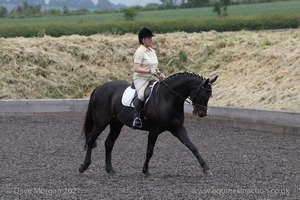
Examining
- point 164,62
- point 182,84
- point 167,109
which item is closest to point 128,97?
point 167,109

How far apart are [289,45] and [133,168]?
33.6 ft

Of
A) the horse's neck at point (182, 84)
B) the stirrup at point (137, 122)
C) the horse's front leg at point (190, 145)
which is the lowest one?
the horse's front leg at point (190, 145)

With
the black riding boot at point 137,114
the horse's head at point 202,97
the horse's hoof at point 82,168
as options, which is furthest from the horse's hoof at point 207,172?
the horse's hoof at point 82,168

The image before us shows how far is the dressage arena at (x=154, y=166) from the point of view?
31.2 feet

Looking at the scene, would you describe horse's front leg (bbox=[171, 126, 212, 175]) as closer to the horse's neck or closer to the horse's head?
the horse's head

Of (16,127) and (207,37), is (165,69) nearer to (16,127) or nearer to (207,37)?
(207,37)

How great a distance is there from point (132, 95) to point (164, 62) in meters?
12.6

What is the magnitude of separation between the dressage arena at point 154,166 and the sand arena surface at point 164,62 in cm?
254

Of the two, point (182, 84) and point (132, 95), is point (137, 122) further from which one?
point (182, 84)

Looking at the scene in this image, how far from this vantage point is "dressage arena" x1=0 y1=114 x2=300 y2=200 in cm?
950

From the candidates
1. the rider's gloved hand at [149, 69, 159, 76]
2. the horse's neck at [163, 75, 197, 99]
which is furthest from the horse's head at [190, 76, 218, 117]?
the rider's gloved hand at [149, 69, 159, 76]

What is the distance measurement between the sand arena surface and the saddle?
282 inches

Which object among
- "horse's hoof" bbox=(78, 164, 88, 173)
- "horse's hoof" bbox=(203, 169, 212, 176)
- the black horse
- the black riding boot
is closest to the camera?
"horse's hoof" bbox=(203, 169, 212, 176)

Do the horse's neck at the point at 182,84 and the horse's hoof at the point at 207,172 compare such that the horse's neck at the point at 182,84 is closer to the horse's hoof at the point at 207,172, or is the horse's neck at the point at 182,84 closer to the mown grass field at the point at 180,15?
the horse's hoof at the point at 207,172
